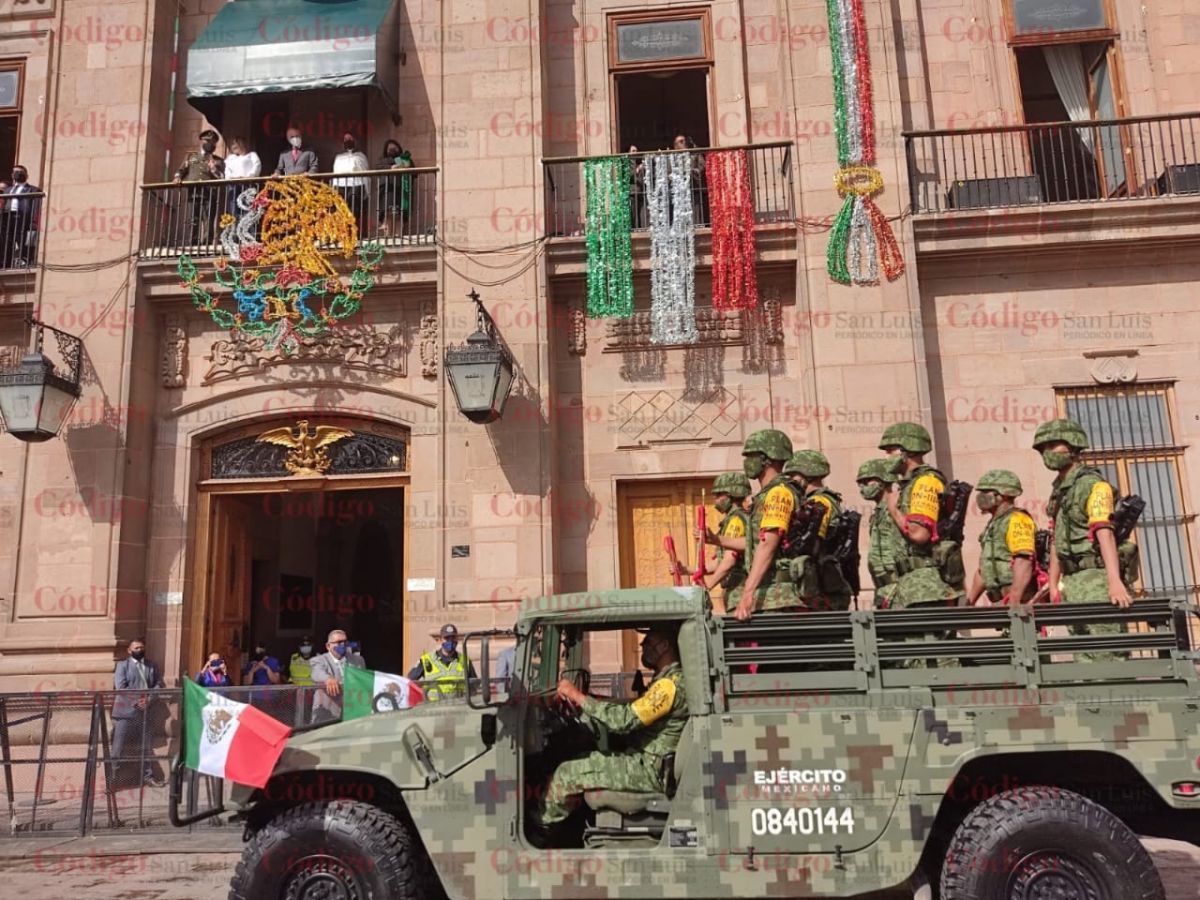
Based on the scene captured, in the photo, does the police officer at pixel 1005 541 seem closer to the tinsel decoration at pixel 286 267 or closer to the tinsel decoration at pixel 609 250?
the tinsel decoration at pixel 609 250

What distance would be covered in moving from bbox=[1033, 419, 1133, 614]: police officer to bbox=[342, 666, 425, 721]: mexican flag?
4445 mm

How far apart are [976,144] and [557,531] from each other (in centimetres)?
731

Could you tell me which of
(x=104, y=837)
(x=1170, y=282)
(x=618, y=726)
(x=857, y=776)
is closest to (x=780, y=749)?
(x=857, y=776)

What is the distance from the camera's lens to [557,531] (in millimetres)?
11188

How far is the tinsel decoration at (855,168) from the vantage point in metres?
11.1

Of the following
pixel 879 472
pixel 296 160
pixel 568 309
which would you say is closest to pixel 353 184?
pixel 296 160

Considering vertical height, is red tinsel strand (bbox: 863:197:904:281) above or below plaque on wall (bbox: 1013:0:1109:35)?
below

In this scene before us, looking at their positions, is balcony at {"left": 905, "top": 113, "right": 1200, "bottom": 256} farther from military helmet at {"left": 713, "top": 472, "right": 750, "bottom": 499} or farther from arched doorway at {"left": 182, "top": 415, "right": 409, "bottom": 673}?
arched doorway at {"left": 182, "top": 415, "right": 409, "bottom": 673}

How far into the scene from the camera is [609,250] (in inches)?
452

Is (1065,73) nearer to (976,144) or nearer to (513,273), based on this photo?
(976,144)

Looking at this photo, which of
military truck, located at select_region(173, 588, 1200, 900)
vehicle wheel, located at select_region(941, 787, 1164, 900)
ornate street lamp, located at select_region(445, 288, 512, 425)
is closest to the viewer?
vehicle wheel, located at select_region(941, 787, 1164, 900)

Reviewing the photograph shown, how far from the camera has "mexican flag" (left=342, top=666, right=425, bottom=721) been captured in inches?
274

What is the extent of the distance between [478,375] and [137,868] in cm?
549

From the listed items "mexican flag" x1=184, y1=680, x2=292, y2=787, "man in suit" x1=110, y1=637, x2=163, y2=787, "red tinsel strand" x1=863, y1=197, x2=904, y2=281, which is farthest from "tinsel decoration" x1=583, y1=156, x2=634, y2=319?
"mexican flag" x1=184, y1=680, x2=292, y2=787
